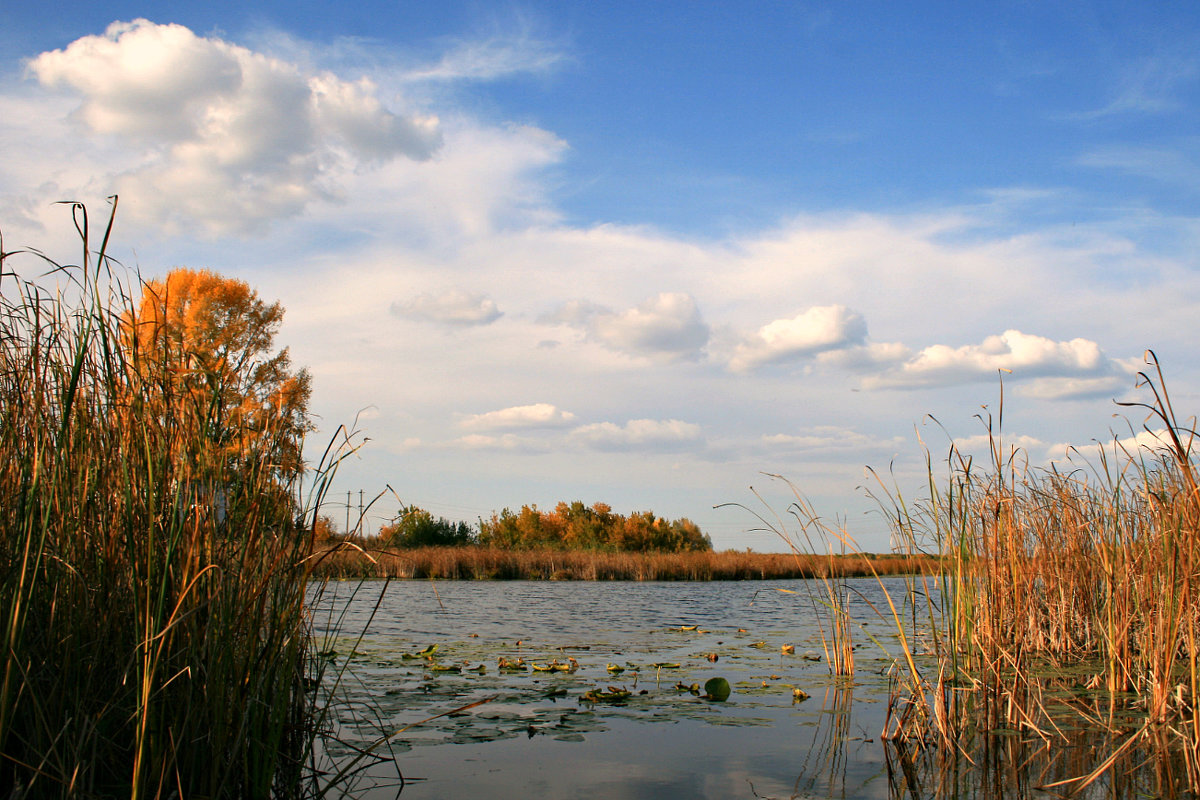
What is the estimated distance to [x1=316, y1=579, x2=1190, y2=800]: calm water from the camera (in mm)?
3686

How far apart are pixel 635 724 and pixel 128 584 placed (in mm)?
3291

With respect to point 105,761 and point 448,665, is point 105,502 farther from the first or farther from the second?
point 448,665

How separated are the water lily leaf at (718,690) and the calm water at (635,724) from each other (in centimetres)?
12

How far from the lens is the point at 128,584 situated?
8.44 feet

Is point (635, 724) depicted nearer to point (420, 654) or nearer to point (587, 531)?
point (420, 654)

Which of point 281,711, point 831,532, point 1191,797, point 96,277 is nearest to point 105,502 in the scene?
point 96,277

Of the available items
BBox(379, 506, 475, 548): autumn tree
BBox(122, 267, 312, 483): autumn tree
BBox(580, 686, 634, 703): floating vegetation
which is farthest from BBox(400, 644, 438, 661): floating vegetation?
BBox(379, 506, 475, 548): autumn tree

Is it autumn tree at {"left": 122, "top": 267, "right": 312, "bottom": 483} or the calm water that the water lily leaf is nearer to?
the calm water

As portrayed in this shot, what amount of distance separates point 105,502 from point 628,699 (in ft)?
13.0

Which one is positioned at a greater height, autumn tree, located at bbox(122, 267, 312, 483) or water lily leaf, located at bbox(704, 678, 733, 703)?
autumn tree, located at bbox(122, 267, 312, 483)

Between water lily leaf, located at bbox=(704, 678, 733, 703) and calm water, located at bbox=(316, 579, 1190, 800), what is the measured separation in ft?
0.38

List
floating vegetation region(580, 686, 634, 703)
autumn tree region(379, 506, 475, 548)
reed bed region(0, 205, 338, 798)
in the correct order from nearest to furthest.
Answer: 1. reed bed region(0, 205, 338, 798)
2. floating vegetation region(580, 686, 634, 703)
3. autumn tree region(379, 506, 475, 548)

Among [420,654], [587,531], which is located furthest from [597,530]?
[420,654]

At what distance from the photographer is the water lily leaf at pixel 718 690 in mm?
5703
